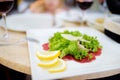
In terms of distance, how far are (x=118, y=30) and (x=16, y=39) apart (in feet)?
1.66

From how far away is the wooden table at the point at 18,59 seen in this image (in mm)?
572

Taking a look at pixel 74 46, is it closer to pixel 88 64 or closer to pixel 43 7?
pixel 88 64

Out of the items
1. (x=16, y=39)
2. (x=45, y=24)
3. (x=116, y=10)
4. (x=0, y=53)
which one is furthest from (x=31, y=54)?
(x=116, y=10)

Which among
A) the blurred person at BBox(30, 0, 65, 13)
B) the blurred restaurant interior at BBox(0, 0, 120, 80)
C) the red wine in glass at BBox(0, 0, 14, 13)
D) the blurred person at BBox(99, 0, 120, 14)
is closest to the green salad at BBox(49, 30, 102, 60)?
the blurred restaurant interior at BBox(0, 0, 120, 80)

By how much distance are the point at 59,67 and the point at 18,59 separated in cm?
18

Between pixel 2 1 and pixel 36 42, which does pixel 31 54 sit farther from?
pixel 2 1

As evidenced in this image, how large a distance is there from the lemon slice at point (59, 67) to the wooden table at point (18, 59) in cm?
5

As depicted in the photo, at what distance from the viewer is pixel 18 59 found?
0.64m

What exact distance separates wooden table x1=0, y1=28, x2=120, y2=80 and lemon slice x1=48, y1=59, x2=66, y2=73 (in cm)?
5

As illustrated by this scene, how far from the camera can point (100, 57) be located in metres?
0.66

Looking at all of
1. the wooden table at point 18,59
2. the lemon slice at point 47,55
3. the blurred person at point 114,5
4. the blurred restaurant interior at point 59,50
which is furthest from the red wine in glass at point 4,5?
the blurred person at point 114,5

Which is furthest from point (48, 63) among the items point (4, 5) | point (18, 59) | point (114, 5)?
point (114, 5)

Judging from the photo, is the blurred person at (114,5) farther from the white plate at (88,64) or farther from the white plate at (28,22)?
the white plate at (28,22)

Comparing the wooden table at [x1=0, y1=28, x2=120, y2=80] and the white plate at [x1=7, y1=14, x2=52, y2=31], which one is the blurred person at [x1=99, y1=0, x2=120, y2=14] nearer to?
the white plate at [x1=7, y1=14, x2=52, y2=31]
